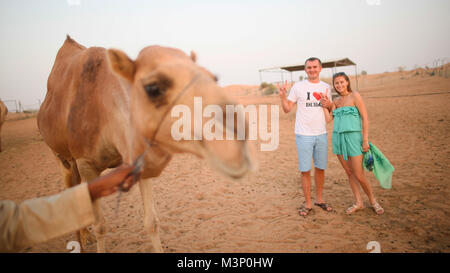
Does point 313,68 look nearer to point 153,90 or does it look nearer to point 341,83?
point 341,83

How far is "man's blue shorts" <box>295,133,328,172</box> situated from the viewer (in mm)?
4305

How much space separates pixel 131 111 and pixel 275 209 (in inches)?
153

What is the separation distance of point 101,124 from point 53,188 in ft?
20.1

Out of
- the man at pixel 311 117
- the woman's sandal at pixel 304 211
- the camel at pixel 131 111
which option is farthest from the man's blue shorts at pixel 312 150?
the camel at pixel 131 111

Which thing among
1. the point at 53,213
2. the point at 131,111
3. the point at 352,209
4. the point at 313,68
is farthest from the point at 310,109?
the point at 53,213

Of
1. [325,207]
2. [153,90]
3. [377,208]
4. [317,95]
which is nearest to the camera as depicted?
[153,90]

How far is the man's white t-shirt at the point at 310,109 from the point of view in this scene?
4277 millimetres

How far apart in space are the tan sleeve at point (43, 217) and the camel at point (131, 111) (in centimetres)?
11

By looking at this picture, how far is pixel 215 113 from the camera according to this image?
1371 millimetres

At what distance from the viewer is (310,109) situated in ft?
14.1

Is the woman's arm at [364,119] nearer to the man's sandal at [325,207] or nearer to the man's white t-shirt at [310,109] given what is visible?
the man's white t-shirt at [310,109]

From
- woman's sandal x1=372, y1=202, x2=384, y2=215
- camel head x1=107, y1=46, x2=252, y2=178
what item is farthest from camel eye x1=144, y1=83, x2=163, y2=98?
woman's sandal x1=372, y1=202, x2=384, y2=215

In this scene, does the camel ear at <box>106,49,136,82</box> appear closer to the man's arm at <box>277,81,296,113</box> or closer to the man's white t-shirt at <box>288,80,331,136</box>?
the man's arm at <box>277,81,296,113</box>
